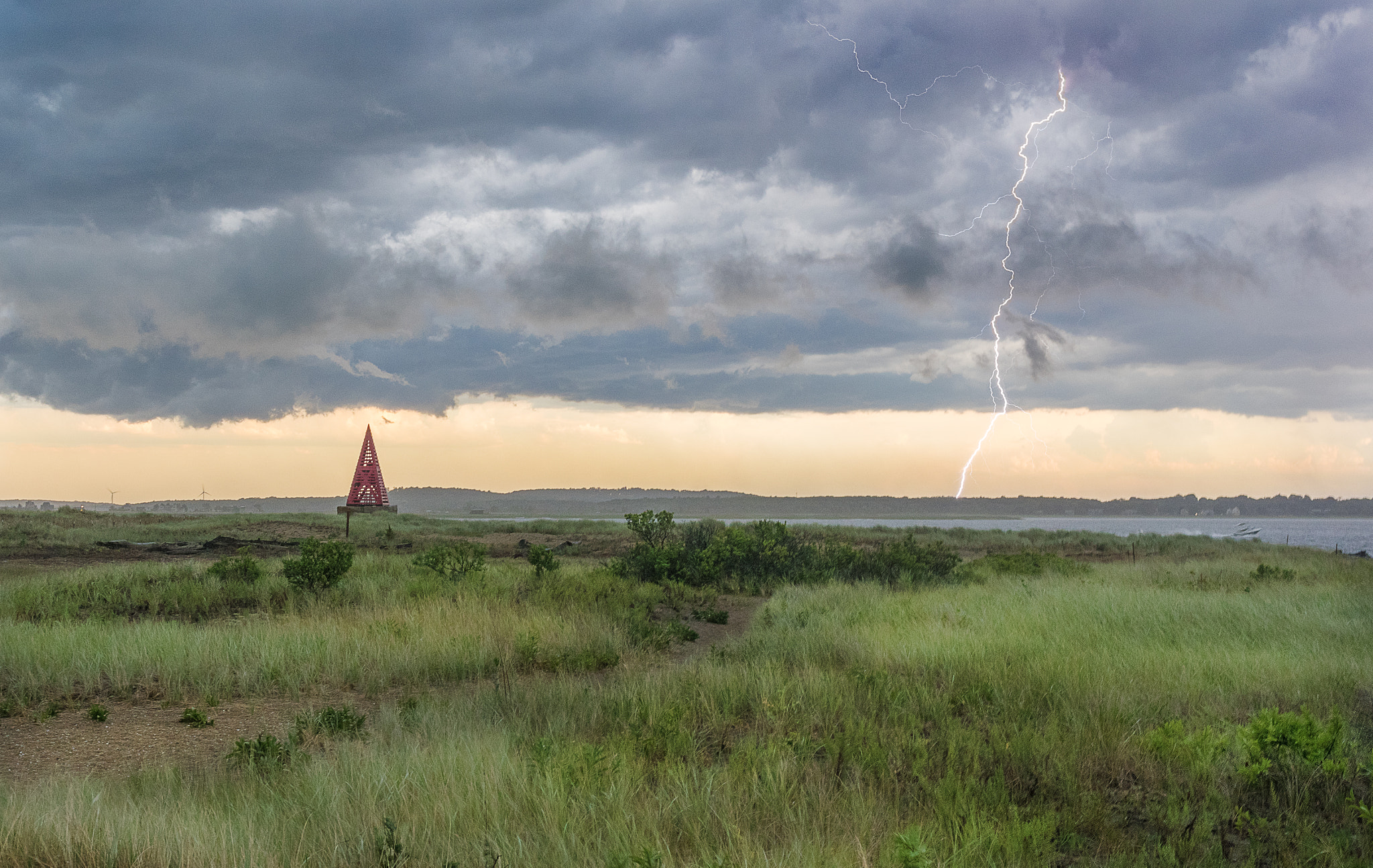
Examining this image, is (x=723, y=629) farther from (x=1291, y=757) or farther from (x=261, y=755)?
(x=1291, y=757)

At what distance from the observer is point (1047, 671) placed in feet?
29.3

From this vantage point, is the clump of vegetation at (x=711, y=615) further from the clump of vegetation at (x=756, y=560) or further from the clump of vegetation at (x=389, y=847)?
the clump of vegetation at (x=389, y=847)

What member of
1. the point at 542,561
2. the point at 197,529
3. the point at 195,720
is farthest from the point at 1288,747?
the point at 197,529

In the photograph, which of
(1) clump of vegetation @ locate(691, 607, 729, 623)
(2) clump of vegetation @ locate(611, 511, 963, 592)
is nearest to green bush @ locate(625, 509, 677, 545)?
(2) clump of vegetation @ locate(611, 511, 963, 592)

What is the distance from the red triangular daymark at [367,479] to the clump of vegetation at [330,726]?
76.8m

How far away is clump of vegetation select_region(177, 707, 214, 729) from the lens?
28.2ft

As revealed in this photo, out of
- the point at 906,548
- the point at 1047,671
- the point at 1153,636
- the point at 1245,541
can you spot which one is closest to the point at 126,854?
the point at 1047,671

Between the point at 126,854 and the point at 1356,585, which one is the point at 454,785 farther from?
the point at 1356,585

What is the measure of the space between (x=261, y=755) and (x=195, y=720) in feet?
7.36

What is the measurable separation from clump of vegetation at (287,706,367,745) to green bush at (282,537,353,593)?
9886 millimetres

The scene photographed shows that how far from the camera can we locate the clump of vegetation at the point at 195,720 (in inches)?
338

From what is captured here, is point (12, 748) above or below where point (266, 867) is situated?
below

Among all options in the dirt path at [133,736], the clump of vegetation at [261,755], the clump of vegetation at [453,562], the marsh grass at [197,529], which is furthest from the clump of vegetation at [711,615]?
the marsh grass at [197,529]

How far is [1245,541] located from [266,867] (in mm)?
58703
